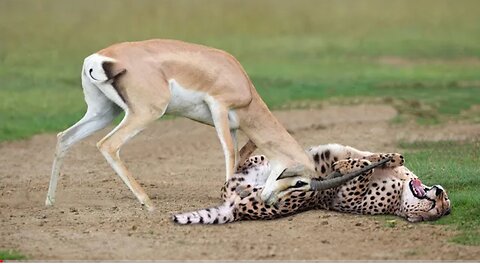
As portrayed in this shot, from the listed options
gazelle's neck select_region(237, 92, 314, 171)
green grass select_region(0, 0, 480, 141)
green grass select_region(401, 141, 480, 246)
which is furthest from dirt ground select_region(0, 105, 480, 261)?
green grass select_region(0, 0, 480, 141)

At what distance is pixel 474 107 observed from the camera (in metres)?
15.6

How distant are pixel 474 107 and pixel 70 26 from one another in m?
11.3

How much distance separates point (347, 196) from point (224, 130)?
1.09m

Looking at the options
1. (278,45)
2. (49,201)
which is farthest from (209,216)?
(278,45)

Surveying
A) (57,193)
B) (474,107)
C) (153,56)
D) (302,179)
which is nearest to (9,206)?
(57,193)

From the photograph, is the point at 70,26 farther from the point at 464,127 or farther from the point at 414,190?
the point at 414,190

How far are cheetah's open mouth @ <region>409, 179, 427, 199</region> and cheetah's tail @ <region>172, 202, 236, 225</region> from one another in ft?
4.21

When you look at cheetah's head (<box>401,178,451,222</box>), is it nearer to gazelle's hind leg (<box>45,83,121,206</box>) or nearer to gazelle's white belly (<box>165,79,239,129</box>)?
gazelle's white belly (<box>165,79,239,129</box>)

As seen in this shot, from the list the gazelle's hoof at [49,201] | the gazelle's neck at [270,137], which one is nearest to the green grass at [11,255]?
the gazelle's hoof at [49,201]

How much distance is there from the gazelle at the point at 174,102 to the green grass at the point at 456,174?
1132mm

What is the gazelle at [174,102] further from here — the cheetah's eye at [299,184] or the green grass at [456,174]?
the green grass at [456,174]

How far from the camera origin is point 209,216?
8.16 metres

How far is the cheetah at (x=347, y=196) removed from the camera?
820cm

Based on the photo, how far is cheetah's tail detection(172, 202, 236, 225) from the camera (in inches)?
318
